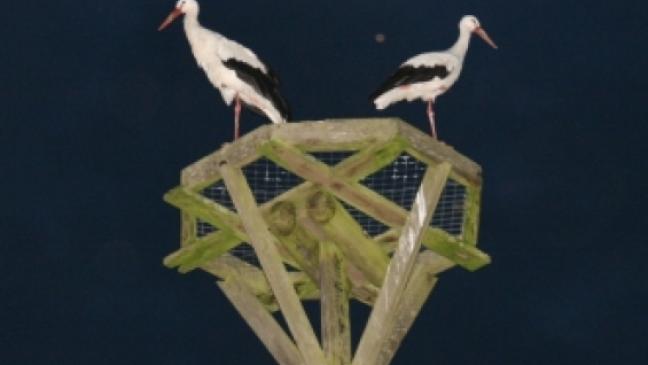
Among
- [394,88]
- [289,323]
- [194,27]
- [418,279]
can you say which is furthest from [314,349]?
[194,27]

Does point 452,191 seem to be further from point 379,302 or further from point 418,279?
point 379,302

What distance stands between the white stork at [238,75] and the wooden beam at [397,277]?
2.07m

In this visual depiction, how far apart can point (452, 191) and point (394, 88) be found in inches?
67.8

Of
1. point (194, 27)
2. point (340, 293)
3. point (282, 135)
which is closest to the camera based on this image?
point (282, 135)

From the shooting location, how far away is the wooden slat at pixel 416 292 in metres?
9.87

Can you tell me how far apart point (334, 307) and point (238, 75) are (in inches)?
112

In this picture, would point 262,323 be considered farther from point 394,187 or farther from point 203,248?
point 394,187

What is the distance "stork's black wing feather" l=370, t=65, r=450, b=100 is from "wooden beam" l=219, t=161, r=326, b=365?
2.28 metres

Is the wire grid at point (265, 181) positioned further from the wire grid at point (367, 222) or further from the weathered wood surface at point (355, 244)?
the wire grid at point (367, 222)

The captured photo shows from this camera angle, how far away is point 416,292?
10.2 m

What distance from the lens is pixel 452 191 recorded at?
1016cm

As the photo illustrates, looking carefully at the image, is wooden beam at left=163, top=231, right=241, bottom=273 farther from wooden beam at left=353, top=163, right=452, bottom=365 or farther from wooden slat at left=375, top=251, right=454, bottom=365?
wooden beam at left=353, top=163, right=452, bottom=365

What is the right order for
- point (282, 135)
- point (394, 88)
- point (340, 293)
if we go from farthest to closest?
1. point (394, 88)
2. point (340, 293)
3. point (282, 135)

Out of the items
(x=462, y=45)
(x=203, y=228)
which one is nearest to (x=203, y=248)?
(x=203, y=228)
